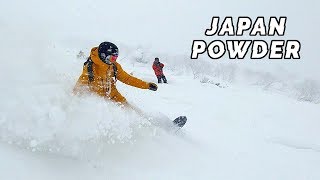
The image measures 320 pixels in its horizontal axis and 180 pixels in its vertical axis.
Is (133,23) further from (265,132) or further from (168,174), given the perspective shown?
(168,174)

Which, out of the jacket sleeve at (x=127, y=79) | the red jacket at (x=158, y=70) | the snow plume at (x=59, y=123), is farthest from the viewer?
the red jacket at (x=158, y=70)

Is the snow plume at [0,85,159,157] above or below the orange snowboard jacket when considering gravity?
below

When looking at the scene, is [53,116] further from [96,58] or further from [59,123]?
[96,58]

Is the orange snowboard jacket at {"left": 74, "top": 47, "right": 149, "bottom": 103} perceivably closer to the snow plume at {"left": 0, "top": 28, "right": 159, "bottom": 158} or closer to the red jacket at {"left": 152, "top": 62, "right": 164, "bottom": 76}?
the snow plume at {"left": 0, "top": 28, "right": 159, "bottom": 158}

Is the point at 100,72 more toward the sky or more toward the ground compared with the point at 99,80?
more toward the sky

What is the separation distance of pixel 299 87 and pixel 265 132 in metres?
16.6

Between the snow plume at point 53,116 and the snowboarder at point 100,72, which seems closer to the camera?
the snow plume at point 53,116

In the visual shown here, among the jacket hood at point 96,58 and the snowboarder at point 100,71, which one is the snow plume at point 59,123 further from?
the jacket hood at point 96,58

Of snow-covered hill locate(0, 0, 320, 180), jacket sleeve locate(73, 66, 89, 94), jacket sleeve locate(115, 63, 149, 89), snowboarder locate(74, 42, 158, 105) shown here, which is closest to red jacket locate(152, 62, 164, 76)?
snow-covered hill locate(0, 0, 320, 180)

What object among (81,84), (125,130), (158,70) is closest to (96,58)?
(81,84)

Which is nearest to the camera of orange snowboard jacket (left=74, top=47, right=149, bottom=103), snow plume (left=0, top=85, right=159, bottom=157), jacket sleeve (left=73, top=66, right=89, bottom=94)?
snow plume (left=0, top=85, right=159, bottom=157)

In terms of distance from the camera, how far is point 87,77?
202 inches

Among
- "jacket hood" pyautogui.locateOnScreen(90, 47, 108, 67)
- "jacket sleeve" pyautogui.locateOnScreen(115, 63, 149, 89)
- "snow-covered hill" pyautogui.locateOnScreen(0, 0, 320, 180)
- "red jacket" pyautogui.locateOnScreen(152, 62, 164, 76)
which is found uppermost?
"red jacket" pyautogui.locateOnScreen(152, 62, 164, 76)

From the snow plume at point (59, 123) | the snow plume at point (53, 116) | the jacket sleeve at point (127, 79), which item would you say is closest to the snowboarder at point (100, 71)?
the jacket sleeve at point (127, 79)
